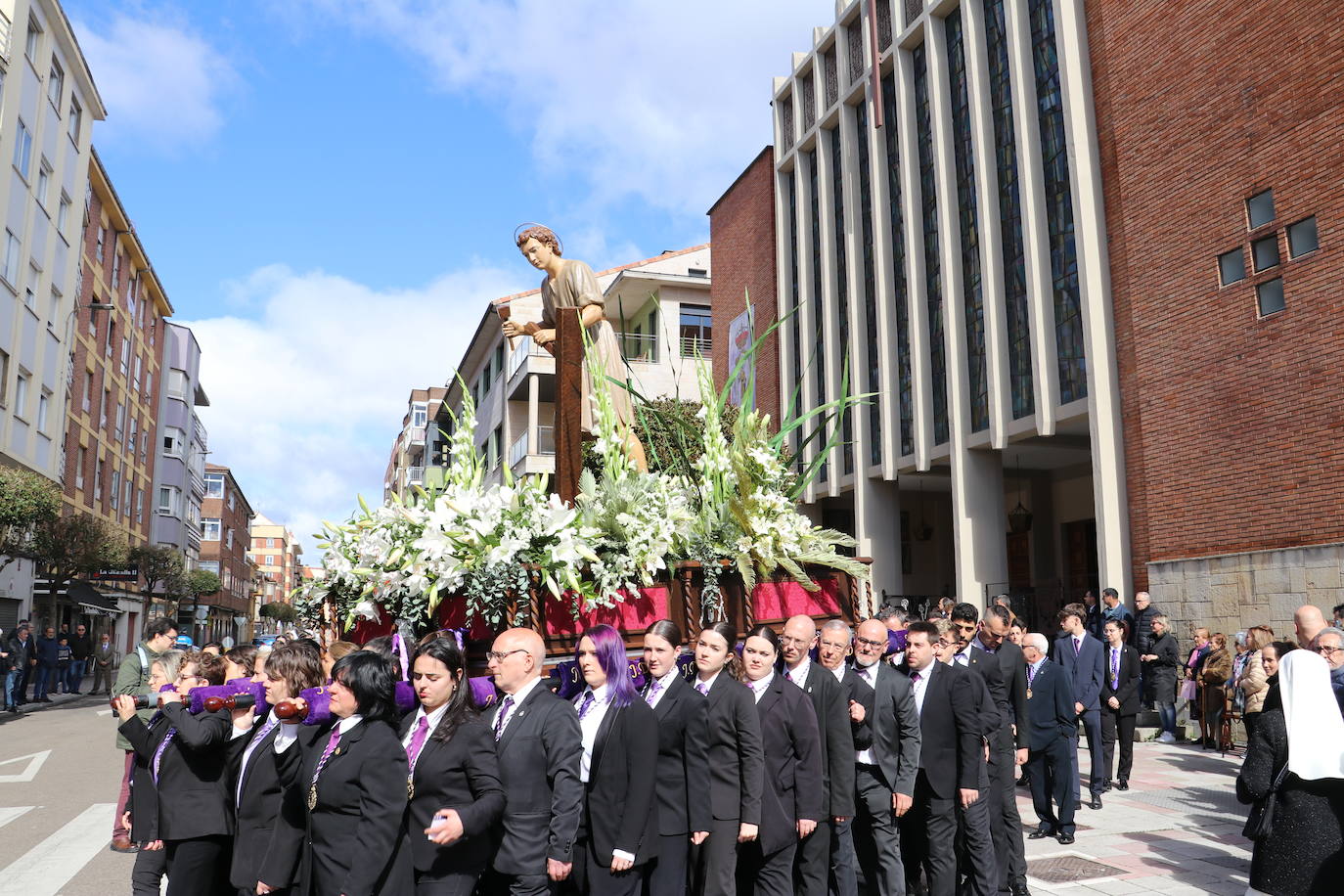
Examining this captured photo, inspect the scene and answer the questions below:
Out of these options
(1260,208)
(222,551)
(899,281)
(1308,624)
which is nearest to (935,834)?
(1308,624)

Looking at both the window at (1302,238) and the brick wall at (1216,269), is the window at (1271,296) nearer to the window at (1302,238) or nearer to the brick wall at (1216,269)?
the brick wall at (1216,269)

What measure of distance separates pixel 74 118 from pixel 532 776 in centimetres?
3269

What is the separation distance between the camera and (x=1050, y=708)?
8.75 metres

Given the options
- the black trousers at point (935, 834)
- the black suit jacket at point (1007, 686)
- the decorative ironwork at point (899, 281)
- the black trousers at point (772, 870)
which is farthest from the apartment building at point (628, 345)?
the black trousers at point (772, 870)

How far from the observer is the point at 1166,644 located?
13531 millimetres

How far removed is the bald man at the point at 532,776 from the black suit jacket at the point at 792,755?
4.58ft

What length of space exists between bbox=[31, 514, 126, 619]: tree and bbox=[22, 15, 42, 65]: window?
1179 cm

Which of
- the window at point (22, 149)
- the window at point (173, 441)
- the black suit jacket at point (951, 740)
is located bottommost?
the black suit jacket at point (951, 740)

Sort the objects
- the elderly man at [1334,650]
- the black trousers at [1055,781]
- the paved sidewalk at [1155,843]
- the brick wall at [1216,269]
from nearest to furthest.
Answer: the elderly man at [1334,650] < the paved sidewalk at [1155,843] < the black trousers at [1055,781] < the brick wall at [1216,269]

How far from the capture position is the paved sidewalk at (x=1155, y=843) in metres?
7.02

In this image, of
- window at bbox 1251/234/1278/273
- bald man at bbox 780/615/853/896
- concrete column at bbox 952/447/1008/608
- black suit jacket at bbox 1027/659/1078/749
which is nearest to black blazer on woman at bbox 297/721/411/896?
bald man at bbox 780/615/853/896

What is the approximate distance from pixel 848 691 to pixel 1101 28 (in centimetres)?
1523

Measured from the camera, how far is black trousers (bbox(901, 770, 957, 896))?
6.04 m

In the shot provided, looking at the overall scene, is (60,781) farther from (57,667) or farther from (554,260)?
(57,667)
